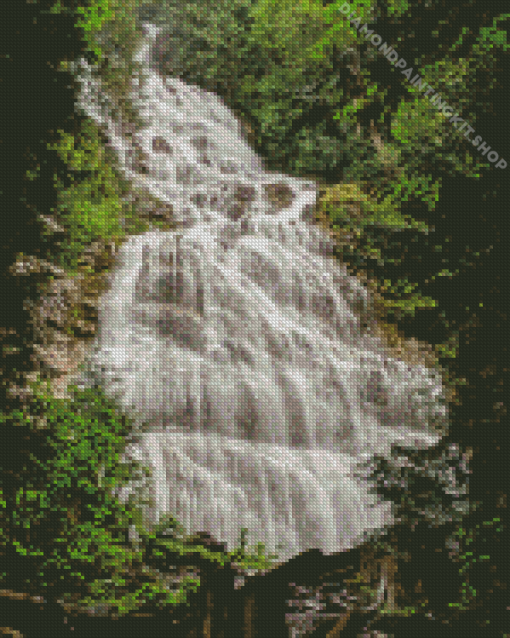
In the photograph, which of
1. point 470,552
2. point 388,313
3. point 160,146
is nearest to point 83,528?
point 470,552

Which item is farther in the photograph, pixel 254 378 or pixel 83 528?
pixel 254 378

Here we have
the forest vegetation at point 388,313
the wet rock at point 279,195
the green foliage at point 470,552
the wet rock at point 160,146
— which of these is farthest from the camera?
the wet rock at point 160,146

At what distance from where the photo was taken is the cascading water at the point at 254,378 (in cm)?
384

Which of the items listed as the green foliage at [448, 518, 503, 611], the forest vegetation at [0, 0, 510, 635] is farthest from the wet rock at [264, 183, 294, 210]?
the green foliage at [448, 518, 503, 611]

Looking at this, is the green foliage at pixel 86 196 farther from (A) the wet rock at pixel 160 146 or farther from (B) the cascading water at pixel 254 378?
(A) the wet rock at pixel 160 146

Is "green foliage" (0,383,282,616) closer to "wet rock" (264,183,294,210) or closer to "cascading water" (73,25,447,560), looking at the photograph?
"cascading water" (73,25,447,560)

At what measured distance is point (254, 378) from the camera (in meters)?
4.50

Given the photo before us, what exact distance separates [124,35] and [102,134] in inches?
77.1

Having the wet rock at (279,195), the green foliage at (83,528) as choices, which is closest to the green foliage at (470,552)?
the green foliage at (83,528)

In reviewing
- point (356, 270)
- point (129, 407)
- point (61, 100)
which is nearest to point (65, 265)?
point (61, 100)

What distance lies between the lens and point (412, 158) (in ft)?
18.4

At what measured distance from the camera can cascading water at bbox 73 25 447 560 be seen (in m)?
3.84

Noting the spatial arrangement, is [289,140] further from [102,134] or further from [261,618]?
[261,618]

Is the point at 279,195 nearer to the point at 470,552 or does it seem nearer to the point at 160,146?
the point at 160,146
